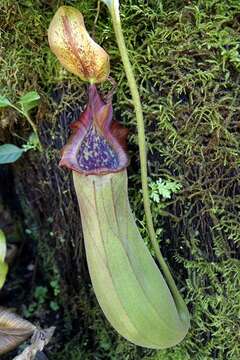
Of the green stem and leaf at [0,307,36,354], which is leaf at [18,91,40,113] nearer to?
the green stem

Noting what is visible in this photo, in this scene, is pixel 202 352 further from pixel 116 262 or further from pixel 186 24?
pixel 186 24

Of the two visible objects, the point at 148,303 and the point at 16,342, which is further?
the point at 16,342

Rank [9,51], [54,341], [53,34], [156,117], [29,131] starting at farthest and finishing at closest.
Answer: [54,341]
[29,131]
[9,51]
[156,117]
[53,34]

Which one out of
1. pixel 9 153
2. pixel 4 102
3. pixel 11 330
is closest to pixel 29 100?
pixel 4 102

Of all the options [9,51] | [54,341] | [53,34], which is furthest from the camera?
[54,341]

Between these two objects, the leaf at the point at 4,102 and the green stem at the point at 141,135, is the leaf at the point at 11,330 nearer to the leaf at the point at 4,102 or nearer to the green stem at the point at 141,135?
the green stem at the point at 141,135

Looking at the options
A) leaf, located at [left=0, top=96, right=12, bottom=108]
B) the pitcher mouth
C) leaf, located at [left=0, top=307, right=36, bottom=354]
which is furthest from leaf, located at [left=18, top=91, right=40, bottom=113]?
leaf, located at [left=0, top=307, right=36, bottom=354]

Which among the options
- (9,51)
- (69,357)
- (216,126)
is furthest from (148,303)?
(9,51)

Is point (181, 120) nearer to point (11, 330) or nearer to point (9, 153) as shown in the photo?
point (9, 153)
